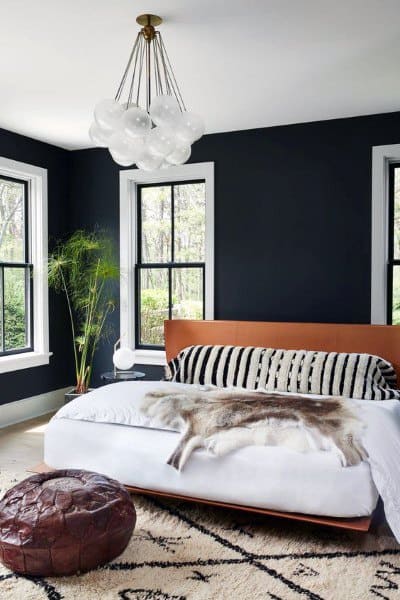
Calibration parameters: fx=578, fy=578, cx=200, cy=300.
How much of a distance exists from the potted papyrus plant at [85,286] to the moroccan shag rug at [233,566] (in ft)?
8.75

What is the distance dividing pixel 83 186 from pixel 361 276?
9.59 feet

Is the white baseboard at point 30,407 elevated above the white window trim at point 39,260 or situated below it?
below

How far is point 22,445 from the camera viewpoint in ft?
14.9

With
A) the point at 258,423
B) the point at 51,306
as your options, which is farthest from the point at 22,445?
the point at 258,423

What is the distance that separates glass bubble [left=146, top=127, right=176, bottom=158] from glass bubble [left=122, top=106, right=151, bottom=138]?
0.09 m

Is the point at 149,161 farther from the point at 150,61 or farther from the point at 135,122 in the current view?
the point at 150,61

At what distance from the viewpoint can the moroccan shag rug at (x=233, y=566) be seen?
7.98ft

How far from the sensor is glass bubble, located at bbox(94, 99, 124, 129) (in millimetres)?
2836

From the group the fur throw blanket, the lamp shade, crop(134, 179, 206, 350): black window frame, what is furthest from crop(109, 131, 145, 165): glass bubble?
crop(134, 179, 206, 350): black window frame

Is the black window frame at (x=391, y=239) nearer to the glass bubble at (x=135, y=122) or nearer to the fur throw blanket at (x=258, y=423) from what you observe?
the fur throw blanket at (x=258, y=423)

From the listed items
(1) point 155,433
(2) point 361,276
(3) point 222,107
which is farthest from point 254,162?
(1) point 155,433

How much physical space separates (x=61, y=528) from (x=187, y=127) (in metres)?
2.00

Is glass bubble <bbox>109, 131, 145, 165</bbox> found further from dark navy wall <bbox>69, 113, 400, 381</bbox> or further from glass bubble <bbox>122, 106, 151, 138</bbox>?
dark navy wall <bbox>69, 113, 400, 381</bbox>

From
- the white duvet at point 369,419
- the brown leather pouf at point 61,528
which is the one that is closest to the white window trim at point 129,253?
the white duvet at point 369,419
